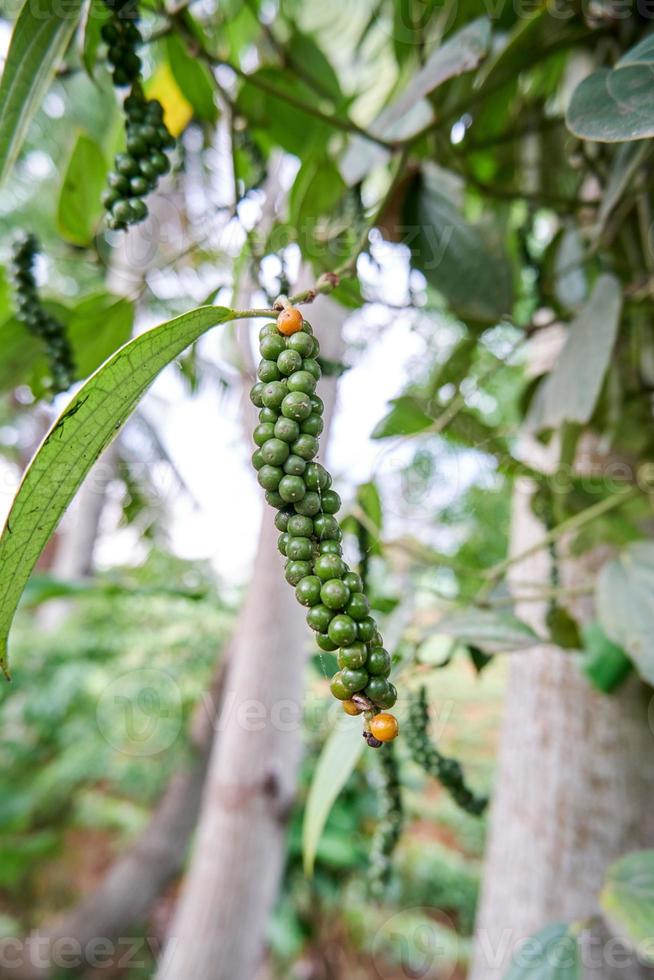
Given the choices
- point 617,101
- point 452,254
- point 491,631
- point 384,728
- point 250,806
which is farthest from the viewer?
point 250,806

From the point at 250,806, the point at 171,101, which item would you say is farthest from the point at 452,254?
the point at 250,806

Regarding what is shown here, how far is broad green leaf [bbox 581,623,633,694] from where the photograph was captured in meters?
0.57

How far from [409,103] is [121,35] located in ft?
0.55

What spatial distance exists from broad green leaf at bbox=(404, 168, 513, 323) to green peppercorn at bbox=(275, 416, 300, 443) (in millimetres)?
351

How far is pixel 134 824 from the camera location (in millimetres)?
2334

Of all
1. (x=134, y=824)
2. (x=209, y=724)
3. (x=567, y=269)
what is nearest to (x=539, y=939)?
(x=567, y=269)

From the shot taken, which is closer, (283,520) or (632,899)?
(283,520)

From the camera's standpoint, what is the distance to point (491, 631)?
41cm

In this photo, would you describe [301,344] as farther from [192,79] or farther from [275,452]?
[192,79]

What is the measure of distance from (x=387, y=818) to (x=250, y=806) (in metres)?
0.41

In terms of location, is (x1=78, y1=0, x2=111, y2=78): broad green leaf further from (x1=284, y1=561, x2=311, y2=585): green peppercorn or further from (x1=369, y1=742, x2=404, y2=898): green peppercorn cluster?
(x1=369, y1=742, x2=404, y2=898): green peppercorn cluster

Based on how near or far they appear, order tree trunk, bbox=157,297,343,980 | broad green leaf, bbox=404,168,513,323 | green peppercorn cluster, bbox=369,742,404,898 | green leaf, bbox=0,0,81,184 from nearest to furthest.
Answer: green leaf, bbox=0,0,81,184, green peppercorn cluster, bbox=369,742,404,898, broad green leaf, bbox=404,168,513,323, tree trunk, bbox=157,297,343,980

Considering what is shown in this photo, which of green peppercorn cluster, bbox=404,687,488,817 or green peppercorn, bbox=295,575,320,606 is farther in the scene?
green peppercorn cluster, bbox=404,687,488,817

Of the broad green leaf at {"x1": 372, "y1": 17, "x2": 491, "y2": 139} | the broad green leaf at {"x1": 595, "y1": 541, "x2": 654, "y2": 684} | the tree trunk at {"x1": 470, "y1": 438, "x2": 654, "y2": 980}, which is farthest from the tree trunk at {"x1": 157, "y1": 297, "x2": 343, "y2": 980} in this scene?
the broad green leaf at {"x1": 372, "y1": 17, "x2": 491, "y2": 139}
